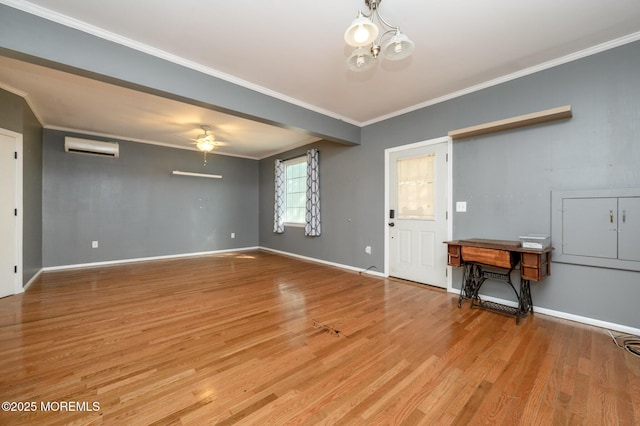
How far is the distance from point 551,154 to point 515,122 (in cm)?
49

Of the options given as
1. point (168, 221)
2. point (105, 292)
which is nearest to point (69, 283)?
point (105, 292)

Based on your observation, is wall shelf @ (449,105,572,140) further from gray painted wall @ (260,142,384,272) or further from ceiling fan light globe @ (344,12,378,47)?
ceiling fan light globe @ (344,12,378,47)

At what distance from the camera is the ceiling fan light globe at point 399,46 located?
1.75 metres

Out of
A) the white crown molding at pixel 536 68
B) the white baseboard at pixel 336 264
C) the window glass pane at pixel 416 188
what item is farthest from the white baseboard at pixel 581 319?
the white crown molding at pixel 536 68

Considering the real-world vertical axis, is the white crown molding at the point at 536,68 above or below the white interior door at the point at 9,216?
above

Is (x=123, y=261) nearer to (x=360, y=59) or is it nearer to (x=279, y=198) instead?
(x=279, y=198)

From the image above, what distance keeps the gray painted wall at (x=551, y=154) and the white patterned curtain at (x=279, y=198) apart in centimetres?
310

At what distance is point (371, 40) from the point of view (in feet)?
5.41

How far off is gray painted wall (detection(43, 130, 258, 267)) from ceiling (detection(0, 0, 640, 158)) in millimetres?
1366

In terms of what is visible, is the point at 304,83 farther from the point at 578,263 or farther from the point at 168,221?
the point at 168,221

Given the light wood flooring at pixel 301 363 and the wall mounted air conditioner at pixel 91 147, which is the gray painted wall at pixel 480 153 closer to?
the wall mounted air conditioner at pixel 91 147

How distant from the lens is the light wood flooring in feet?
4.65

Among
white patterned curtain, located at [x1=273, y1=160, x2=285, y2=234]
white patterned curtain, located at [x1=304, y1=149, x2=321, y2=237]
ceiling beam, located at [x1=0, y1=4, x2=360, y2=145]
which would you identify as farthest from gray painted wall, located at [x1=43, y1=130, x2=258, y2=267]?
ceiling beam, located at [x1=0, y1=4, x2=360, y2=145]

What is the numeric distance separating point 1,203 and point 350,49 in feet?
14.5
